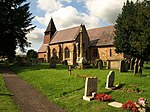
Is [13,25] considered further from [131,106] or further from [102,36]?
[131,106]

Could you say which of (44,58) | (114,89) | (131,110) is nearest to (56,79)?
(114,89)

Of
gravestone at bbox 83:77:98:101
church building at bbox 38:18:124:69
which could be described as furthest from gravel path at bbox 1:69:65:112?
church building at bbox 38:18:124:69

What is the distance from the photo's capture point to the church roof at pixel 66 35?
171ft

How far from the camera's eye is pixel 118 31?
38844 mm

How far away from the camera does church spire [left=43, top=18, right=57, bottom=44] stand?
207 feet

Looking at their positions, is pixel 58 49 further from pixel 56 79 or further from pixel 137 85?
pixel 137 85

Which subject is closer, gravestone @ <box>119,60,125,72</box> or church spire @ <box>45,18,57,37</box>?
gravestone @ <box>119,60,125,72</box>

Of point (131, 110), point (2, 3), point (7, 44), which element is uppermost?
point (2, 3)

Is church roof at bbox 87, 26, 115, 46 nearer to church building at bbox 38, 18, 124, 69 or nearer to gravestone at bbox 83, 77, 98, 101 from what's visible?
church building at bbox 38, 18, 124, 69

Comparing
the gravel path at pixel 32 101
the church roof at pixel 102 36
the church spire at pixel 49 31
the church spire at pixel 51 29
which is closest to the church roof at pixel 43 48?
the church spire at pixel 49 31

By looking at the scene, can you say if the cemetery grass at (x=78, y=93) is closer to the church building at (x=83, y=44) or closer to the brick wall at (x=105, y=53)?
the church building at (x=83, y=44)

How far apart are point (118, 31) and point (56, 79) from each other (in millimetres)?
22626

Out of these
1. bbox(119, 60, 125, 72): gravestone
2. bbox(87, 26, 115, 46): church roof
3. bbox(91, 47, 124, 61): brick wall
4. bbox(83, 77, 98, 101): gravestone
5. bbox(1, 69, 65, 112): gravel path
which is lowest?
bbox(1, 69, 65, 112): gravel path

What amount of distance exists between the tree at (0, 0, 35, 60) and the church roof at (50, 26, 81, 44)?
1438 cm
